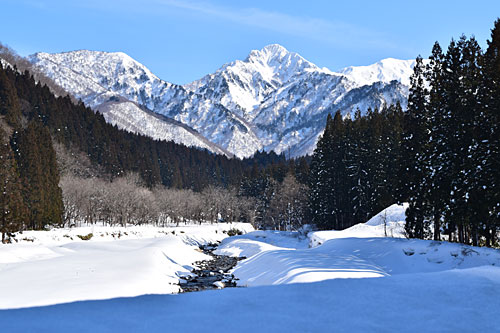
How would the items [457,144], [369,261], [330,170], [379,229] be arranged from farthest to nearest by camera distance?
1. [330,170]
2. [379,229]
3. [457,144]
4. [369,261]

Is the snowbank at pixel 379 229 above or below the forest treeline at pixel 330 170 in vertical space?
below

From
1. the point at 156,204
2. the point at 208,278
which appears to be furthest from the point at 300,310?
the point at 156,204

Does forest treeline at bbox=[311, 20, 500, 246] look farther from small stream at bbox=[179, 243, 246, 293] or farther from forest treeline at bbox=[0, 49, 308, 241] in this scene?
forest treeline at bbox=[0, 49, 308, 241]

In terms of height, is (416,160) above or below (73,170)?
below

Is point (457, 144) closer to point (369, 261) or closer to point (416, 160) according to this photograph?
point (416, 160)

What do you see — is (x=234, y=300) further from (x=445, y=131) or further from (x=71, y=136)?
(x=71, y=136)

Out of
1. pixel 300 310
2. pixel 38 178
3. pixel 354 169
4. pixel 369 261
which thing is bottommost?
pixel 369 261

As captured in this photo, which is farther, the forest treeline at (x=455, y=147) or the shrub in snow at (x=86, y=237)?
the shrub in snow at (x=86, y=237)

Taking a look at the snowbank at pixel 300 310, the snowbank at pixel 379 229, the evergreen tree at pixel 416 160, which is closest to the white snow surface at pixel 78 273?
the snowbank at pixel 300 310

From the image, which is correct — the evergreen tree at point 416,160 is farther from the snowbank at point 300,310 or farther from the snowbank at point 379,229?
the snowbank at point 300,310

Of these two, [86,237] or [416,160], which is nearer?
[416,160]

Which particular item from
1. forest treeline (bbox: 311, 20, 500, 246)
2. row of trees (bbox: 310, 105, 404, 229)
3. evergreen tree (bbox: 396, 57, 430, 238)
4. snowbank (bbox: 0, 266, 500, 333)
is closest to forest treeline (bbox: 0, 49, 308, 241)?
row of trees (bbox: 310, 105, 404, 229)

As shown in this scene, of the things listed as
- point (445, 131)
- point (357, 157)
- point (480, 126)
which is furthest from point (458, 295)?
point (357, 157)

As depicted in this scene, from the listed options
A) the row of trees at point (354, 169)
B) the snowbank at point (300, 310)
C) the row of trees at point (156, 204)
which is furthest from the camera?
the row of trees at point (156, 204)
